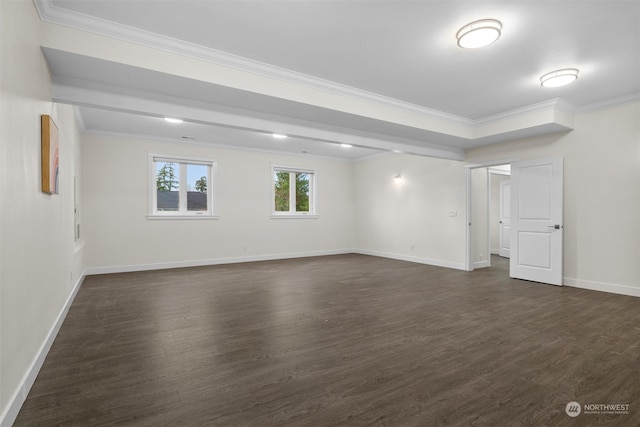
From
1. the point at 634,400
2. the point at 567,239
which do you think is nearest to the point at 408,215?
the point at 567,239

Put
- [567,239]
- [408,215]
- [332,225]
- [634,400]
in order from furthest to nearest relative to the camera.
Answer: [332,225]
[408,215]
[567,239]
[634,400]

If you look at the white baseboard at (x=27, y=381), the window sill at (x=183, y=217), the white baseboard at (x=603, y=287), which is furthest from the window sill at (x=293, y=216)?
the white baseboard at (x=603, y=287)

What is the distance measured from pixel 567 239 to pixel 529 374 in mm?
3668

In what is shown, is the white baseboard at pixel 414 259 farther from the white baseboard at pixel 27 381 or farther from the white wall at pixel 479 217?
the white baseboard at pixel 27 381

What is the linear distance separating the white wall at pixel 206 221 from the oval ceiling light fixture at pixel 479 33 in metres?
5.58

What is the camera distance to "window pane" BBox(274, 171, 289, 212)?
8.09 meters

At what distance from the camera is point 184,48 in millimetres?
2932

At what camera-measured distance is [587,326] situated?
3.13 metres

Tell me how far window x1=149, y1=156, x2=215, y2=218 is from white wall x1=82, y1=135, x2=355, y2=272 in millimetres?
148

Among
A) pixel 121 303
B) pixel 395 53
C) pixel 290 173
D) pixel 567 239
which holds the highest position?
pixel 395 53

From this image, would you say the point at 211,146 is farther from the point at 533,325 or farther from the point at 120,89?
the point at 533,325

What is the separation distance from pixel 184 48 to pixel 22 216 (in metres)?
1.94

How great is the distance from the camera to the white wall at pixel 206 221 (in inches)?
233

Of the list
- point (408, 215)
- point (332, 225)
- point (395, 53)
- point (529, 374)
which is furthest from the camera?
point (332, 225)
